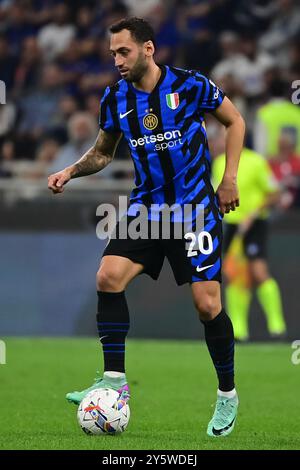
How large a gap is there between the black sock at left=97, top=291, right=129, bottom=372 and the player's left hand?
2.49 ft

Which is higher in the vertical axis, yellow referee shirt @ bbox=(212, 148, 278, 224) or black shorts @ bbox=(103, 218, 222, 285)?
yellow referee shirt @ bbox=(212, 148, 278, 224)

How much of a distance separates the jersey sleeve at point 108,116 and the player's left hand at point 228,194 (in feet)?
2.25

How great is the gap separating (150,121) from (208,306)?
1.06m

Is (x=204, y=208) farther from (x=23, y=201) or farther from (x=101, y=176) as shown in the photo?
(x=101, y=176)

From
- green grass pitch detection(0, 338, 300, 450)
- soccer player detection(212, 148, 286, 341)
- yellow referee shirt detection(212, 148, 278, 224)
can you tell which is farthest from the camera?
yellow referee shirt detection(212, 148, 278, 224)

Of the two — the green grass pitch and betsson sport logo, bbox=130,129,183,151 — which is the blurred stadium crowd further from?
betsson sport logo, bbox=130,129,183,151

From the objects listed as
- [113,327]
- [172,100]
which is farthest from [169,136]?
[113,327]

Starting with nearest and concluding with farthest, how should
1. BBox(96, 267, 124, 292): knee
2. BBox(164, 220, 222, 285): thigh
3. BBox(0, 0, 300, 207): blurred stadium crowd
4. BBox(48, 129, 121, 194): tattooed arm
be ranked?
BBox(96, 267, 124, 292): knee → BBox(164, 220, 222, 285): thigh → BBox(48, 129, 121, 194): tattooed arm → BBox(0, 0, 300, 207): blurred stadium crowd

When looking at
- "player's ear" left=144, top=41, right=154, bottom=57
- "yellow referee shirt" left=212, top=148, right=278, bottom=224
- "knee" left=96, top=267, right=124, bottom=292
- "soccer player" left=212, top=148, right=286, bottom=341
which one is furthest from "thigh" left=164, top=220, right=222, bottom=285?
"yellow referee shirt" left=212, top=148, right=278, bottom=224

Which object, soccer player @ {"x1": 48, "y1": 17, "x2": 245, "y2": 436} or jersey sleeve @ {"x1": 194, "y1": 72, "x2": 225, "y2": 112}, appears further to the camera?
jersey sleeve @ {"x1": 194, "y1": 72, "x2": 225, "y2": 112}

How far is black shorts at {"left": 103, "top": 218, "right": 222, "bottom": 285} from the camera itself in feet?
20.1

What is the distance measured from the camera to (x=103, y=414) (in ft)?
19.2

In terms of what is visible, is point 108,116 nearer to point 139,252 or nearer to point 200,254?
point 139,252

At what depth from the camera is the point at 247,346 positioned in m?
12.1
